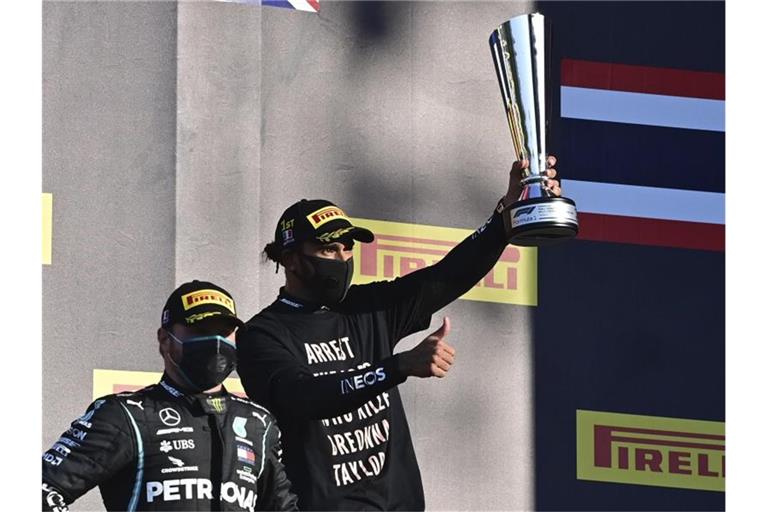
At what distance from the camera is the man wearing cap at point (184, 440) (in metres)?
5.66

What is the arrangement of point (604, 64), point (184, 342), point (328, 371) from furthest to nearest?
1. point (604, 64)
2. point (328, 371)
3. point (184, 342)

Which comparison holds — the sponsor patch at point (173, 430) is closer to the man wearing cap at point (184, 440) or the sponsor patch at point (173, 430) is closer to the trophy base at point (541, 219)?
the man wearing cap at point (184, 440)

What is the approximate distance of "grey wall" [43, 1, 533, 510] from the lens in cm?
761

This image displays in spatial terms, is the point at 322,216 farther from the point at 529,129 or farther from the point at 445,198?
the point at 445,198

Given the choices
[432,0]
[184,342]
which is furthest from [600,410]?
[184,342]

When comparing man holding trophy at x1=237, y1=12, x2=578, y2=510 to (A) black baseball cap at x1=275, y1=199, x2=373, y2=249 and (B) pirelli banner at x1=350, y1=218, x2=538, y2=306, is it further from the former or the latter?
(B) pirelli banner at x1=350, y1=218, x2=538, y2=306

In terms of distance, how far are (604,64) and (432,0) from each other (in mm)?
827

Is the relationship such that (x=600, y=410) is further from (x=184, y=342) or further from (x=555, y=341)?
(x=184, y=342)

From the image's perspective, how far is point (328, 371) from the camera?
20.5 ft

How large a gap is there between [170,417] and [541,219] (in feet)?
4.47

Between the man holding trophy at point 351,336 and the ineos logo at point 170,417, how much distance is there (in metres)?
0.38

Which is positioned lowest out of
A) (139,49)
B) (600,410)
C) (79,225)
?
(600,410)

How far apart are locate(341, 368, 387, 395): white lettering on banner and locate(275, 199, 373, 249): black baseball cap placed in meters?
0.56

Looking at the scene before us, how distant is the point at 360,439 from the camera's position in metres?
6.21
